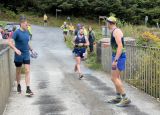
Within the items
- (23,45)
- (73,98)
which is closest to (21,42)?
(23,45)

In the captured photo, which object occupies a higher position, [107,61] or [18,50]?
[18,50]

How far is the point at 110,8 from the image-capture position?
196 ft

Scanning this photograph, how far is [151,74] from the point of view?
1195cm

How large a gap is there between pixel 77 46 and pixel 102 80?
5.79ft

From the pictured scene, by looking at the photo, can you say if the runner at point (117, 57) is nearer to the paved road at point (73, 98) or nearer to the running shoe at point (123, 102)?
the running shoe at point (123, 102)

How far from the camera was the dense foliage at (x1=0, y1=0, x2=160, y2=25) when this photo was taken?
5947cm

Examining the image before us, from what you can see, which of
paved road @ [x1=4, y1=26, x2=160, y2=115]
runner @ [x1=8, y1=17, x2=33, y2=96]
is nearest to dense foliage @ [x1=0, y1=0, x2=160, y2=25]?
paved road @ [x1=4, y1=26, x2=160, y2=115]

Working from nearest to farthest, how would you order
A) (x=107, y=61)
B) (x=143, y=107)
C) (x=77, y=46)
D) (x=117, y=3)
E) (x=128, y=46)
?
(x=143, y=107) < (x=128, y=46) < (x=77, y=46) < (x=107, y=61) < (x=117, y=3)

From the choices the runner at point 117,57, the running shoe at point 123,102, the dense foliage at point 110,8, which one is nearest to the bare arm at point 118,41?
the runner at point 117,57

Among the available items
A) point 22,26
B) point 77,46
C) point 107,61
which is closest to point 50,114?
point 22,26

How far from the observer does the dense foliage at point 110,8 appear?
59469 millimetres

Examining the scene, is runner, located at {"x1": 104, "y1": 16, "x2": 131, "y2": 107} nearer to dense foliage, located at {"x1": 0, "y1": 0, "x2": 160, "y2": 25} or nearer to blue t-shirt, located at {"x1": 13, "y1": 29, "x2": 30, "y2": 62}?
blue t-shirt, located at {"x1": 13, "y1": 29, "x2": 30, "y2": 62}

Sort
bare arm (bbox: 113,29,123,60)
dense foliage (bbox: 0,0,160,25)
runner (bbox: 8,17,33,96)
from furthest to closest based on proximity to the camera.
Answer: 1. dense foliage (bbox: 0,0,160,25)
2. runner (bbox: 8,17,33,96)
3. bare arm (bbox: 113,29,123,60)

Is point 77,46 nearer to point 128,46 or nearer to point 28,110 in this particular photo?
point 128,46
